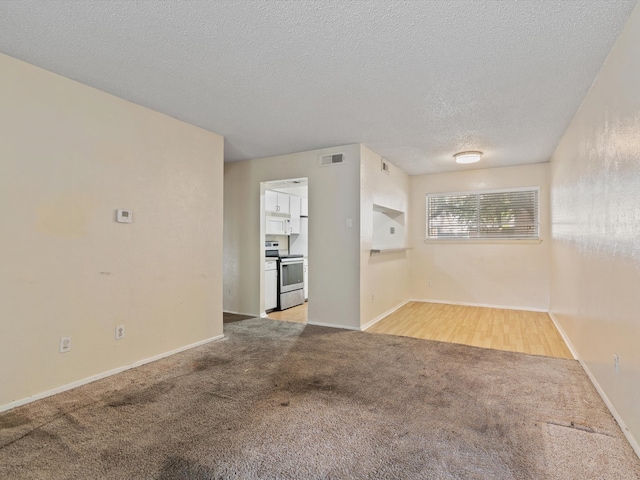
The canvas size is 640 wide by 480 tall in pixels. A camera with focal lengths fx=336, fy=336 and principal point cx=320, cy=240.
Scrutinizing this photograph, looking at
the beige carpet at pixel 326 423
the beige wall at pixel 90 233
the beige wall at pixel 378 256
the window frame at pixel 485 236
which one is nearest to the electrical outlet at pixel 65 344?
the beige wall at pixel 90 233

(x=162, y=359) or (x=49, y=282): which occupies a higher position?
(x=49, y=282)

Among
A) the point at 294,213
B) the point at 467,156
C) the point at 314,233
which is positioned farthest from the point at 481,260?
the point at 294,213

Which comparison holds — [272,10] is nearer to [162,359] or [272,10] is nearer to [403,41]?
[403,41]

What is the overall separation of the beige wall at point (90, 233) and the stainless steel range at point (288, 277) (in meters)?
1.86

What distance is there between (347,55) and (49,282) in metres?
2.72

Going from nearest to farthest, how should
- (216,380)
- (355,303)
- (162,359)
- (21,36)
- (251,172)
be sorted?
(21,36) < (216,380) < (162,359) < (355,303) < (251,172)

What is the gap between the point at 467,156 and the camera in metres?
4.77

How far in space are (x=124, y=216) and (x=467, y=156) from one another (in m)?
4.35

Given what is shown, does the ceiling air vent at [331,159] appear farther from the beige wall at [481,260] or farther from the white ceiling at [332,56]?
the beige wall at [481,260]

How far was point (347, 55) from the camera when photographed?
2.26 m

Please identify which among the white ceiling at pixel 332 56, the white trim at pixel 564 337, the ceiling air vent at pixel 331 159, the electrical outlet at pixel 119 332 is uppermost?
the white ceiling at pixel 332 56

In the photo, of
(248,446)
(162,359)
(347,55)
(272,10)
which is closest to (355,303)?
(162,359)

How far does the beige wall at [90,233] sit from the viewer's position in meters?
2.34

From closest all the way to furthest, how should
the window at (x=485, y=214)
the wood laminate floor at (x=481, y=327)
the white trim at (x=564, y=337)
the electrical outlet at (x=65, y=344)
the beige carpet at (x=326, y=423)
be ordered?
the beige carpet at (x=326, y=423) < the electrical outlet at (x=65, y=344) < the white trim at (x=564, y=337) < the wood laminate floor at (x=481, y=327) < the window at (x=485, y=214)
